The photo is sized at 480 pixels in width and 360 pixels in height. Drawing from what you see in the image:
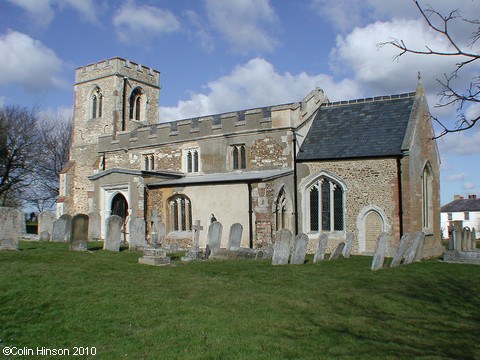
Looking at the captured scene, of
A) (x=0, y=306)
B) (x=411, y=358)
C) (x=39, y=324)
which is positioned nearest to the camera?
(x=411, y=358)

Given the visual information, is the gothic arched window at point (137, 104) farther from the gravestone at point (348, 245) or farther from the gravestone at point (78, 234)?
the gravestone at point (348, 245)

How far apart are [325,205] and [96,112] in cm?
1957

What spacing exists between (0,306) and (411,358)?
7004mm

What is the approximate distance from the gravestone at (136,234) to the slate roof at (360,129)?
7.83m

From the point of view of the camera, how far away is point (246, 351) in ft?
20.3

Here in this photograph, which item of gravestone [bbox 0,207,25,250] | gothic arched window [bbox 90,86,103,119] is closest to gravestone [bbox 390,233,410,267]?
gravestone [bbox 0,207,25,250]

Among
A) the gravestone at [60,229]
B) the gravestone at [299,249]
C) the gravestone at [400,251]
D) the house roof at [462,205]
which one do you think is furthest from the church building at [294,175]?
the house roof at [462,205]

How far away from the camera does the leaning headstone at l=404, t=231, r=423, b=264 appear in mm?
15555

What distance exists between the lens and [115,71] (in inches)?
1251

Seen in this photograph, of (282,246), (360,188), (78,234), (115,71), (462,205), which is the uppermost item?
(115,71)

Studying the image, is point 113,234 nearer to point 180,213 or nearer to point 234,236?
point 234,236

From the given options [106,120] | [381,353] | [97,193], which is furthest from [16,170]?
[381,353]

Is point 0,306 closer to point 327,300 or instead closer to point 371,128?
point 327,300

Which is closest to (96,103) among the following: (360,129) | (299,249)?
(360,129)
